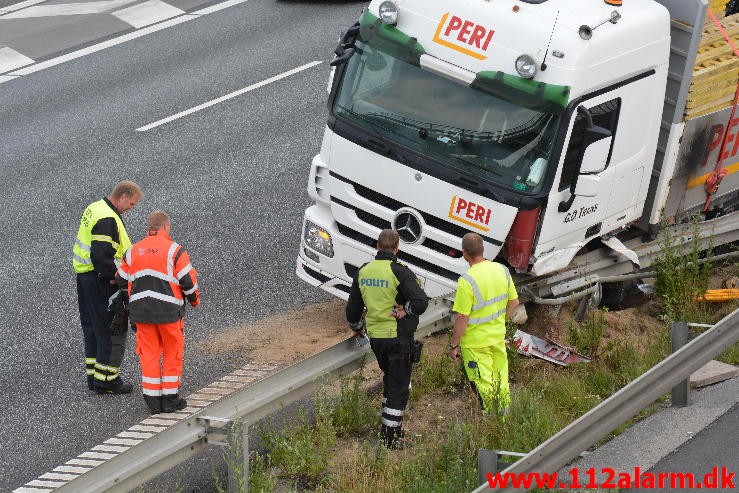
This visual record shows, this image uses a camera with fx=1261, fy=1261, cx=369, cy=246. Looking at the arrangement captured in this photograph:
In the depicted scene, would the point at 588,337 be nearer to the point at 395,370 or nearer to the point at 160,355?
the point at 395,370

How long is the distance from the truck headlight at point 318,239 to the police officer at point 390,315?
1502 mm

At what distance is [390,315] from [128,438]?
186 cm

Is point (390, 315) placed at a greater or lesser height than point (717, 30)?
lesser

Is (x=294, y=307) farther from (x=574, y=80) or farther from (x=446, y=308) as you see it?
(x=574, y=80)

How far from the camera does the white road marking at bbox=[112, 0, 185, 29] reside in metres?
17.5

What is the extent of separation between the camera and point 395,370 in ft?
27.6

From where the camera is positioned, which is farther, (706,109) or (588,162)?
(706,109)

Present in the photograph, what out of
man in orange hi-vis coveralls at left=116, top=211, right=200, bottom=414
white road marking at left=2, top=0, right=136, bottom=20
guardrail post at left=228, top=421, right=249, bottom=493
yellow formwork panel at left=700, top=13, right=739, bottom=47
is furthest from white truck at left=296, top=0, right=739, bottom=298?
white road marking at left=2, top=0, right=136, bottom=20

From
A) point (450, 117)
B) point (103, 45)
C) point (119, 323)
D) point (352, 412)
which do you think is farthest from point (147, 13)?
point (352, 412)

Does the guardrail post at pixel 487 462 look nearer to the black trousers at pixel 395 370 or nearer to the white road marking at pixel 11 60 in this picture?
A: the black trousers at pixel 395 370

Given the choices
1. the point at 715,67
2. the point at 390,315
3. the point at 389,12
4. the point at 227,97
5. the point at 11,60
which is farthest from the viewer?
the point at 11,60

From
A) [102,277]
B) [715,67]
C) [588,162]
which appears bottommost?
[102,277]

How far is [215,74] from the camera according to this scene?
1562 cm

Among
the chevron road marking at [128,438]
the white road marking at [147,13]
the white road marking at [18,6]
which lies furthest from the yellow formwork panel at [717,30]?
the white road marking at [18,6]
